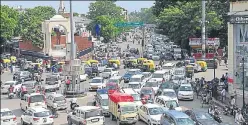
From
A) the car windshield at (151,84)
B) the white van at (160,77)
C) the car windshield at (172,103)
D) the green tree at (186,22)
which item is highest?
the green tree at (186,22)

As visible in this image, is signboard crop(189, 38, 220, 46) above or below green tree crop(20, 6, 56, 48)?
below

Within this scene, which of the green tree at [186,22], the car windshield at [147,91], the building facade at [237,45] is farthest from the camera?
the green tree at [186,22]

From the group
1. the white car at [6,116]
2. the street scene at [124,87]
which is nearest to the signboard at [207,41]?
the street scene at [124,87]

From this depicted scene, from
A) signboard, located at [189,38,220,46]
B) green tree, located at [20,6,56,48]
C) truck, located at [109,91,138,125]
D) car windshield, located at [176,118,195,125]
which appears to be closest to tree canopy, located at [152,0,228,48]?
signboard, located at [189,38,220,46]

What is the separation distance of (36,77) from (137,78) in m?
A: 11.9

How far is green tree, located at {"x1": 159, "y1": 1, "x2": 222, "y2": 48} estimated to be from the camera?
65719 mm

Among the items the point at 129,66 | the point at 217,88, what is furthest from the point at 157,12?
the point at 217,88

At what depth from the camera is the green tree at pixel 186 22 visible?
65.7 m

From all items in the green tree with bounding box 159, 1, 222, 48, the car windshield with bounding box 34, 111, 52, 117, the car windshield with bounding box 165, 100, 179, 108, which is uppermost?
the green tree with bounding box 159, 1, 222, 48

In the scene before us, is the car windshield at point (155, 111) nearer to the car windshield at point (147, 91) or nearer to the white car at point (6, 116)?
the car windshield at point (147, 91)

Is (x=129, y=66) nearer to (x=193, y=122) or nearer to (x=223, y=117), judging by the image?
(x=223, y=117)

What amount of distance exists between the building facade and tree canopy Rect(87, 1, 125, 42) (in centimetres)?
7092

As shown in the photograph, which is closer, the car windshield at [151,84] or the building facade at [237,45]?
the building facade at [237,45]

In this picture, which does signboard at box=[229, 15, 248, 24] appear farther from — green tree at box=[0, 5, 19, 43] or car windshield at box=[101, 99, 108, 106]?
green tree at box=[0, 5, 19, 43]
